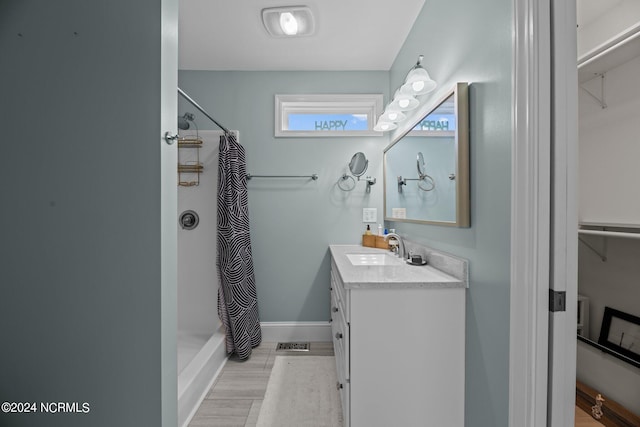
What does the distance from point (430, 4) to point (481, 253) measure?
60.2 inches

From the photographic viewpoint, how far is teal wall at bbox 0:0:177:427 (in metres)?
0.99

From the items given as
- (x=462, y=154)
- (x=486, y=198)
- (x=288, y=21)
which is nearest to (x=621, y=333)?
(x=486, y=198)

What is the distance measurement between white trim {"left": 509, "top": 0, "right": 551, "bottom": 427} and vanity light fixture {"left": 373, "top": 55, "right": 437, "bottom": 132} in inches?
24.0

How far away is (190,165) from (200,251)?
795 mm

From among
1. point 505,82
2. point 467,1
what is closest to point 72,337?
point 505,82

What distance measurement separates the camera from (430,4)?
1629 millimetres

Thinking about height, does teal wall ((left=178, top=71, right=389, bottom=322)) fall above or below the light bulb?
below

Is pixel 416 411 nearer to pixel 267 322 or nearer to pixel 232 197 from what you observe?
pixel 267 322

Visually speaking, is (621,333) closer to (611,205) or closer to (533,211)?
(611,205)

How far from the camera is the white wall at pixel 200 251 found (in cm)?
246

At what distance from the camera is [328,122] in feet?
8.42

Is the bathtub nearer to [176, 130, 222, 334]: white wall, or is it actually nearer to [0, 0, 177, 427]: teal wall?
[176, 130, 222, 334]: white wall

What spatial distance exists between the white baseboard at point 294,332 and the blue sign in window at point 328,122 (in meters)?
1.86

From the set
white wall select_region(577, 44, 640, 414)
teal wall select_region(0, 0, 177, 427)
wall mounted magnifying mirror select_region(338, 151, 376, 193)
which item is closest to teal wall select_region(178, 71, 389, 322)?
wall mounted magnifying mirror select_region(338, 151, 376, 193)
